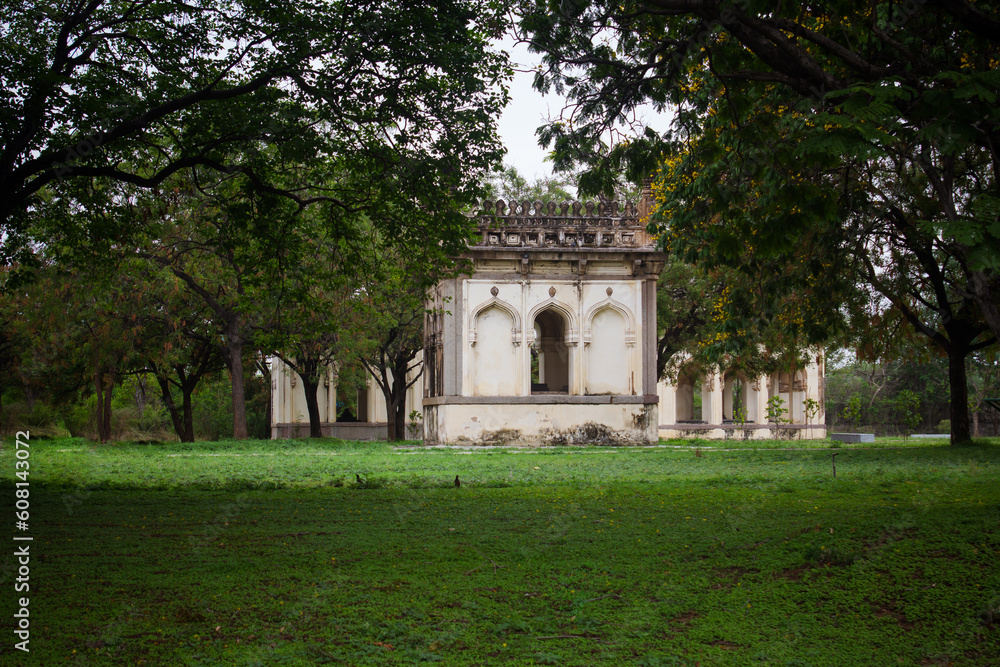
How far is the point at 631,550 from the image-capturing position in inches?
269

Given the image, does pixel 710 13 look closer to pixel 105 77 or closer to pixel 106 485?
pixel 105 77

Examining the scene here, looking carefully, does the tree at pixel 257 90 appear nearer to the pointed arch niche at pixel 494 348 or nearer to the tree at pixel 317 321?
the tree at pixel 317 321

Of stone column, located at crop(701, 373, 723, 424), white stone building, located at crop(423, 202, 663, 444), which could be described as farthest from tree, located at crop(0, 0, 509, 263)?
stone column, located at crop(701, 373, 723, 424)

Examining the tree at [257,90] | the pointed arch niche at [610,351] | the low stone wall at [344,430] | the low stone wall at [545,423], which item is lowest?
the low stone wall at [344,430]

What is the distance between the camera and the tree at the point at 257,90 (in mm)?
10180

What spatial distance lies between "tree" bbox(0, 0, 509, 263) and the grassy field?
4378 millimetres

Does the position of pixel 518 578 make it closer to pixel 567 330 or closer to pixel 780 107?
pixel 780 107

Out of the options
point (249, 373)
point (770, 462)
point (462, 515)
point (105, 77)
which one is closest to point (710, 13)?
point (462, 515)

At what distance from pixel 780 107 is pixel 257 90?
21.2 feet

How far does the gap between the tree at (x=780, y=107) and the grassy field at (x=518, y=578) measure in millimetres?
2165

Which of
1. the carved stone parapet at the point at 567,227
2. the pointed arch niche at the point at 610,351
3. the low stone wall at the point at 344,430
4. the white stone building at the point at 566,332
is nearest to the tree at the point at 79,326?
the white stone building at the point at 566,332

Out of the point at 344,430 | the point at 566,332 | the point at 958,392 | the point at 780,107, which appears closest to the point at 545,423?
the point at 566,332

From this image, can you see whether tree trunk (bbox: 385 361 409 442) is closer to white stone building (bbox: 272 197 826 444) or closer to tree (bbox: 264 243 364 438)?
tree (bbox: 264 243 364 438)

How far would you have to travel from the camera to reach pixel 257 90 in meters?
10.8
